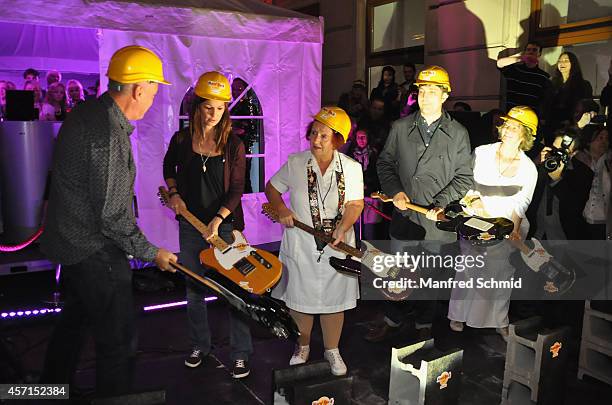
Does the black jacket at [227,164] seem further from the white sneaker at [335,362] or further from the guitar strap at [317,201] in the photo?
the white sneaker at [335,362]

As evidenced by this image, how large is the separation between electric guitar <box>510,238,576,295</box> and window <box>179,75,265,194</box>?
3.17 metres

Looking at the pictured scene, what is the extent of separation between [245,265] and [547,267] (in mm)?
2431

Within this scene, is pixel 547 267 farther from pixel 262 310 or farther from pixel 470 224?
pixel 262 310

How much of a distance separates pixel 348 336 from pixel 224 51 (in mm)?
3242

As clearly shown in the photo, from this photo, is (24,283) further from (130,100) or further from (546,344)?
(546,344)

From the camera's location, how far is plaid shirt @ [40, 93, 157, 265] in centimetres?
279

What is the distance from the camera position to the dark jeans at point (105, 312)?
295cm

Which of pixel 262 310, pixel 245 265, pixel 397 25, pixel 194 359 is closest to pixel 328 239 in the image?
pixel 245 265

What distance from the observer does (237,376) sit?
4.06m

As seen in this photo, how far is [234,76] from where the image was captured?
6270 mm

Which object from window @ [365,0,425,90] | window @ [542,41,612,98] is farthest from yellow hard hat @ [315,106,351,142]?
window @ [365,0,425,90]

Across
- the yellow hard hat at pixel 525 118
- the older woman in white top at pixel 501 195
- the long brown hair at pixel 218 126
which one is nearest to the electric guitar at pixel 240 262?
the long brown hair at pixel 218 126

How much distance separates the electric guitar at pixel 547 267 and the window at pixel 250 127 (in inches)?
125

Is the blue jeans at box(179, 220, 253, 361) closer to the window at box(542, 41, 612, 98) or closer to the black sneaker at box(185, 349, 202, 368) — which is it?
the black sneaker at box(185, 349, 202, 368)
